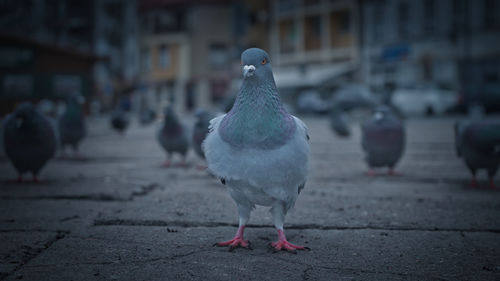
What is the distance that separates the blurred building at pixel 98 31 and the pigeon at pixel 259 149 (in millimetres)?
26197

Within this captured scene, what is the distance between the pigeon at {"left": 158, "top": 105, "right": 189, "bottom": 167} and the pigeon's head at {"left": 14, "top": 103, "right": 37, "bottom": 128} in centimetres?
222

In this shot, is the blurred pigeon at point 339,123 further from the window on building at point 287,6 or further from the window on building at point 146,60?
the window on building at point 146,60

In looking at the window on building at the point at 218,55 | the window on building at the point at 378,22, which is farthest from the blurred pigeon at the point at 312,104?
the window on building at the point at 218,55

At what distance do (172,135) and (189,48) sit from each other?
2905 cm

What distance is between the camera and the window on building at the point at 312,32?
29.9 m

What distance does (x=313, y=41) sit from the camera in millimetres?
30078

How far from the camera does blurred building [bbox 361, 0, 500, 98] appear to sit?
22.5 metres

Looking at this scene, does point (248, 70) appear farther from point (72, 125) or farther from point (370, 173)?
point (72, 125)

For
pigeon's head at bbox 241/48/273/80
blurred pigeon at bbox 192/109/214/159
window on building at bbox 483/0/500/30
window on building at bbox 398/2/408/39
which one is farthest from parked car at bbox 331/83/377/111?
pigeon's head at bbox 241/48/273/80

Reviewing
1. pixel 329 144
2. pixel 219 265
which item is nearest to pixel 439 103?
pixel 329 144

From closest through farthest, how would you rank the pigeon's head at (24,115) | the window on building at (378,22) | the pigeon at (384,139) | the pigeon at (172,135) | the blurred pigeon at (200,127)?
the pigeon's head at (24,115) → the pigeon at (384,139) → the blurred pigeon at (200,127) → the pigeon at (172,135) → the window on building at (378,22)

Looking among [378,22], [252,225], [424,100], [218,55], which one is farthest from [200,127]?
[218,55]

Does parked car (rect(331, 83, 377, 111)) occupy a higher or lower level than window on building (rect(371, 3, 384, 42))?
lower

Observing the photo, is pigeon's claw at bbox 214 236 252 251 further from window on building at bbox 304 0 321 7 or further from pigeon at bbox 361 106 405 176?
window on building at bbox 304 0 321 7
